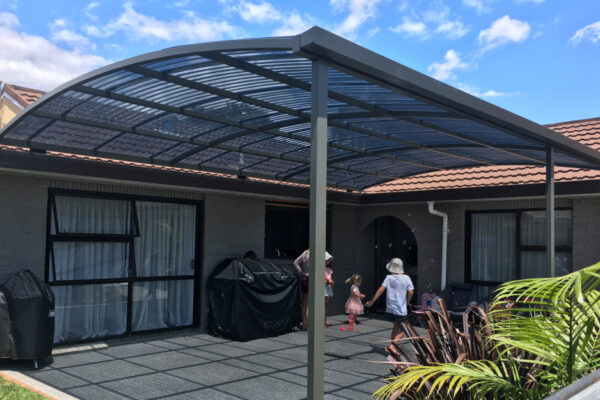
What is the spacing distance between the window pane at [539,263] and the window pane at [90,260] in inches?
284

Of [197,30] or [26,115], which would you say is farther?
[197,30]

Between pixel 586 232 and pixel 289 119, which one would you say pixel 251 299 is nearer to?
pixel 289 119

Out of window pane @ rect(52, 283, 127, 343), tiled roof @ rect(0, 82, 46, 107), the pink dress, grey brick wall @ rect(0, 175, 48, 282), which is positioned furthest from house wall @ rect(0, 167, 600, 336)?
tiled roof @ rect(0, 82, 46, 107)

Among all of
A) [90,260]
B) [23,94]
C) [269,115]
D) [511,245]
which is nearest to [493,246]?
[511,245]

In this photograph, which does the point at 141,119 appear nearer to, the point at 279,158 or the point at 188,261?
the point at 279,158

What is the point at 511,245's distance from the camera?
1010 centimetres

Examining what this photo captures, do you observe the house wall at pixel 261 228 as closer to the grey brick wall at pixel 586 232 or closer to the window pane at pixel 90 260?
the grey brick wall at pixel 586 232

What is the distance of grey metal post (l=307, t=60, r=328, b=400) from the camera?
3334mm

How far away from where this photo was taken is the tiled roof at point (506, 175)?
30.3 feet

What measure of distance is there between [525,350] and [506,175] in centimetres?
724

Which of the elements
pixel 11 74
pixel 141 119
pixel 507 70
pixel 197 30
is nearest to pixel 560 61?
pixel 507 70

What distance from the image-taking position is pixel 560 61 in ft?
70.9

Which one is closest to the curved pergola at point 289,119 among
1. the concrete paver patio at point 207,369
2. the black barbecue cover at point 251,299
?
the black barbecue cover at point 251,299

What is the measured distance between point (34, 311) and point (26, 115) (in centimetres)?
255
